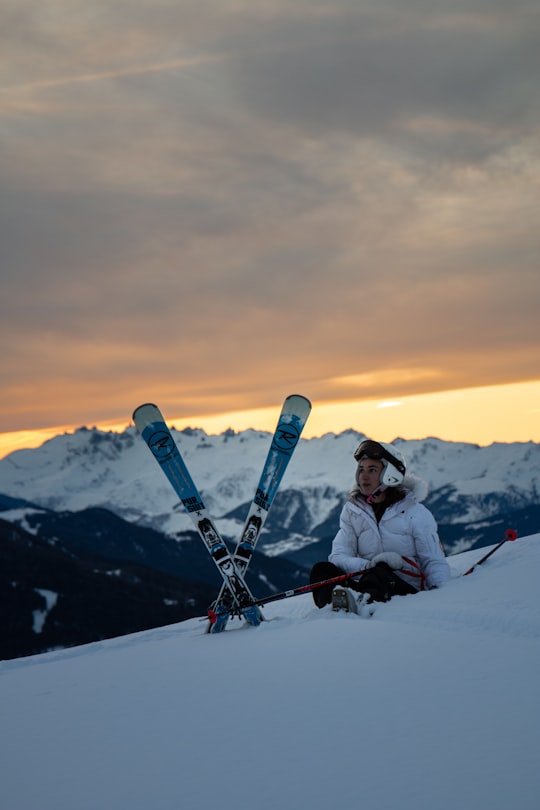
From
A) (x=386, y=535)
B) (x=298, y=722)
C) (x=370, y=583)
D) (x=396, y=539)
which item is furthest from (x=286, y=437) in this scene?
(x=298, y=722)

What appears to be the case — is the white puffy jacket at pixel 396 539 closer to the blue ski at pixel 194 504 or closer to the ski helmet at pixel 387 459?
the ski helmet at pixel 387 459

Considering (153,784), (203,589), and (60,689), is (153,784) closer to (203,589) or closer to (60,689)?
(60,689)

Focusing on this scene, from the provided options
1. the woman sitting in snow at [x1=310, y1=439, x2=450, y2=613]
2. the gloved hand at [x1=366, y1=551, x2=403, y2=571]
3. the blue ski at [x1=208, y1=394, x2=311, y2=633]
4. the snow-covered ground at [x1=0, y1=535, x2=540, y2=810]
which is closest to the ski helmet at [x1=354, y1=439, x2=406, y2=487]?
the woman sitting in snow at [x1=310, y1=439, x2=450, y2=613]

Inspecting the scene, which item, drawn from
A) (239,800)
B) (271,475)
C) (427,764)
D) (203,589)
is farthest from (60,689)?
(203,589)

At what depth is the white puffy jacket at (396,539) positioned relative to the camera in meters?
9.54

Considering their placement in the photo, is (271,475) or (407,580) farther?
(271,475)

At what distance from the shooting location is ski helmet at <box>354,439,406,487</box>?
9.79 metres

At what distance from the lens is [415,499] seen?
391 inches

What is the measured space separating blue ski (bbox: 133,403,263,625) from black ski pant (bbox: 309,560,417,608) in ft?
2.48

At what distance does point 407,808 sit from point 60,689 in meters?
3.22

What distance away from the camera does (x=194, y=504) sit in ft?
34.5

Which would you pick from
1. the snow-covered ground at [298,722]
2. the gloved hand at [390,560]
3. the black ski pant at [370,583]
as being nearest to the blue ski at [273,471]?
the black ski pant at [370,583]

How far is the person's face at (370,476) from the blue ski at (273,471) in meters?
1.20

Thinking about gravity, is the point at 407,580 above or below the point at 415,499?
below
